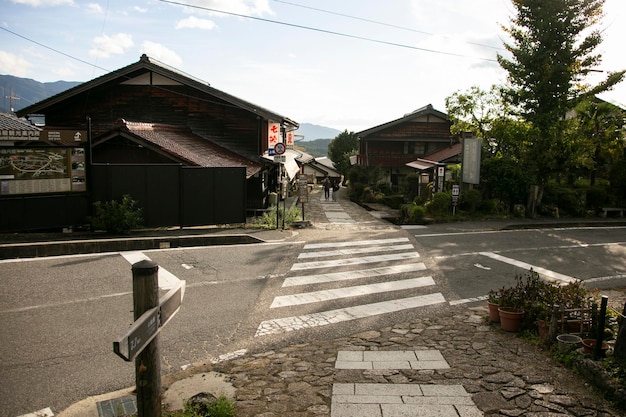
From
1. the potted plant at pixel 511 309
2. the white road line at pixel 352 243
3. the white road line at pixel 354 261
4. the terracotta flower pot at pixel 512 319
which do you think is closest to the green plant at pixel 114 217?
the white road line at pixel 352 243

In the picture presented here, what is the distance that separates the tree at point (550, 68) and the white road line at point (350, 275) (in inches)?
550

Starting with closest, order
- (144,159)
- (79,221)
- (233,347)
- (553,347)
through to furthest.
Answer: (553,347) < (233,347) < (79,221) < (144,159)

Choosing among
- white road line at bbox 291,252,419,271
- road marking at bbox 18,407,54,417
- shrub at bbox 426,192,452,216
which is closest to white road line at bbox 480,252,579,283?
white road line at bbox 291,252,419,271

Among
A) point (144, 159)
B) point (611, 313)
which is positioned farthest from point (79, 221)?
point (611, 313)

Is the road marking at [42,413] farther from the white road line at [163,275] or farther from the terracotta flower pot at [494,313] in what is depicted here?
the terracotta flower pot at [494,313]

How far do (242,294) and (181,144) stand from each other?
38.6 ft

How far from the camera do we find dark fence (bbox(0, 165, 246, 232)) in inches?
528

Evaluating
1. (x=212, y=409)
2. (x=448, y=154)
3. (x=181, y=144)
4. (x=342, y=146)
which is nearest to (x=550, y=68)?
(x=448, y=154)

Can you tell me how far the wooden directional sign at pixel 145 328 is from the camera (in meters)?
2.82

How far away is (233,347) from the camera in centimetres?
665

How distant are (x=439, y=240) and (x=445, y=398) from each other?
11307mm

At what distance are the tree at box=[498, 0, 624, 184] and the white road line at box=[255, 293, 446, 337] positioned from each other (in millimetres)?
16282

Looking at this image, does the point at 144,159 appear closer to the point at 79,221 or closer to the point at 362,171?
the point at 79,221

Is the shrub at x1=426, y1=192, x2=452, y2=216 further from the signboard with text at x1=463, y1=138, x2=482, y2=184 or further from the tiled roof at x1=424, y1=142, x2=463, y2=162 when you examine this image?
the tiled roof at x1=424, y1=142, x2=463, y2=162
